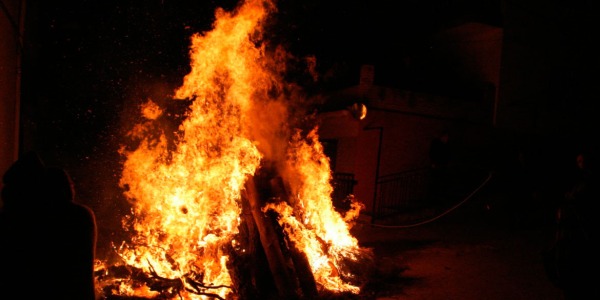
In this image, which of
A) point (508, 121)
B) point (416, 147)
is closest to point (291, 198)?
point (416, 147)

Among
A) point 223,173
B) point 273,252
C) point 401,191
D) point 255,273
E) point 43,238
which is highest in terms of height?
point 401,191

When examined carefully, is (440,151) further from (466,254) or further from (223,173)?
(223,173)

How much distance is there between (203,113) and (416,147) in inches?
331

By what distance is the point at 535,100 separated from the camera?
16.0 metres

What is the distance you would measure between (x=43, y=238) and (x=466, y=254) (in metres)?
7.72

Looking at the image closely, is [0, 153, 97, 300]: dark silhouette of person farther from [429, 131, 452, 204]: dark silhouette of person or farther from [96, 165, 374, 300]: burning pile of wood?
[429, 131, 452, 204]: dark silhouette of person

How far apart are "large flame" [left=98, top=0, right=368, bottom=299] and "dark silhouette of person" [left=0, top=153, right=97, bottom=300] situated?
3029mm

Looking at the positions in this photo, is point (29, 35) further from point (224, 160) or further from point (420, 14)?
point (420, 14)

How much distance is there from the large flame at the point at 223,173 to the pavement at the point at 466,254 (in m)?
1.05


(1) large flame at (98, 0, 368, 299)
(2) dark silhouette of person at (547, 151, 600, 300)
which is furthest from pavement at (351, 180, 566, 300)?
(2) dark silhouette of person at (547, 151, 600, 300)

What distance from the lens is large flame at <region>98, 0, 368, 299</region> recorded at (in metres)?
6.14

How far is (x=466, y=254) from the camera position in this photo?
8.25 meters

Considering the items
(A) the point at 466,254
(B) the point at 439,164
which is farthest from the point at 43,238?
(B) the point at 439,164

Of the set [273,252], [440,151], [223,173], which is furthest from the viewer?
[440,151]
